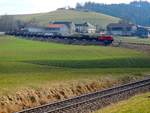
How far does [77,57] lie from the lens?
76.1m

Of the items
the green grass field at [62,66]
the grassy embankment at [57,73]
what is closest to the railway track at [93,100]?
the grassy embankment at [57,73]

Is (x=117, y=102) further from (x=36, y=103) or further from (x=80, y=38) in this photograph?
(x=80, y=38)

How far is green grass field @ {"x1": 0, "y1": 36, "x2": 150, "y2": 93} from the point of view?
49.2m

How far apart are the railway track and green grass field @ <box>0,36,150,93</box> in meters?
4.80

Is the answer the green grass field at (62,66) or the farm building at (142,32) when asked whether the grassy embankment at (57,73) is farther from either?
the farm building at (142,32)

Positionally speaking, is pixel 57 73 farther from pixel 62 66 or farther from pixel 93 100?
pixel 93 100

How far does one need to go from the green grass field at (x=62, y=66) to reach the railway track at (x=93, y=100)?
15.8 ft

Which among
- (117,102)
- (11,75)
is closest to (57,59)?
(11,75)

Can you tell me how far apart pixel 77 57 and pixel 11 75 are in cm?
2604

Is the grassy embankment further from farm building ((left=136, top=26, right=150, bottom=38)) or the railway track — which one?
farm building ((left=136, top=26, right=150, bottom=38))

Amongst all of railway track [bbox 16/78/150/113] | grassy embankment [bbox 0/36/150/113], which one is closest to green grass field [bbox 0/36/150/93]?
grassy embankment [bbox 0/36/150/113]

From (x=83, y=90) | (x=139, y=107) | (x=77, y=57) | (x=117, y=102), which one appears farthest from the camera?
(x=77, y=57)

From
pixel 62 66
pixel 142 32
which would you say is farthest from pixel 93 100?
pixel 142 32

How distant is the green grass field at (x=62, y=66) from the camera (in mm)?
49156
